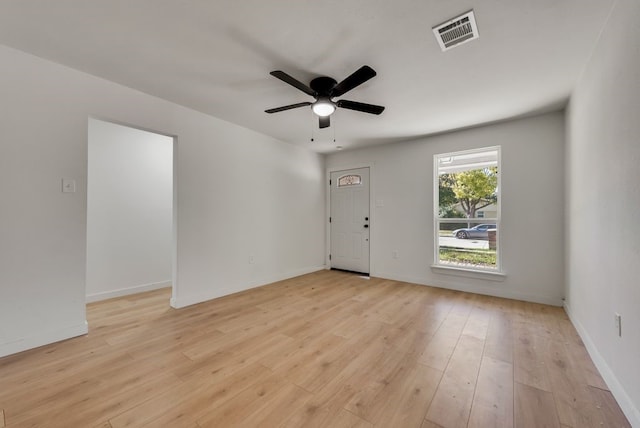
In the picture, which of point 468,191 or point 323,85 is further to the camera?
point 468,191

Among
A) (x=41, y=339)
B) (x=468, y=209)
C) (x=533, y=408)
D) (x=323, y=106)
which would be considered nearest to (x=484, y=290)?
(x=468, y=209)

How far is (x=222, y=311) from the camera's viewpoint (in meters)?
A: 3.06

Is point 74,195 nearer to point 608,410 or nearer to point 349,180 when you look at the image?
point 349,180

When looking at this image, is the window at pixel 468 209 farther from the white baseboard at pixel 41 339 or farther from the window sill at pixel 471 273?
the white baseboard at pixel 41 339

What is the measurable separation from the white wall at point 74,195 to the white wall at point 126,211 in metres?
1.18

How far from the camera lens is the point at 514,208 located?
3541 millimetres

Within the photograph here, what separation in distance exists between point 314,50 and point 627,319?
9.05 ft

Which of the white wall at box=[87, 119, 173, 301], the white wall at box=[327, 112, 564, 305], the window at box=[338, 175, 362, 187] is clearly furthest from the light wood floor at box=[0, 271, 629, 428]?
the window at box=[338, 175, 362, 187]

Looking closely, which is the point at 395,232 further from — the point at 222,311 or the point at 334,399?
the point at 334,399

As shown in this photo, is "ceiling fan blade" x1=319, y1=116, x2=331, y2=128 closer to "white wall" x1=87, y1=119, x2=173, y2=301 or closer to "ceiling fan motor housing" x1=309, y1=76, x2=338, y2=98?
"ceiling fan motor housing" x1=309, y1=76, x2=338, y2=98

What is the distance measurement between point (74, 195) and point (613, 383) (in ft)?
14.9

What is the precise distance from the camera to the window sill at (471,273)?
3645 mm

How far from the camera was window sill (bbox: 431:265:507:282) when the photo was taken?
143 inches

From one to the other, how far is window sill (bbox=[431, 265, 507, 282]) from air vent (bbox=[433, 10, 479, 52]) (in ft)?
10.3
